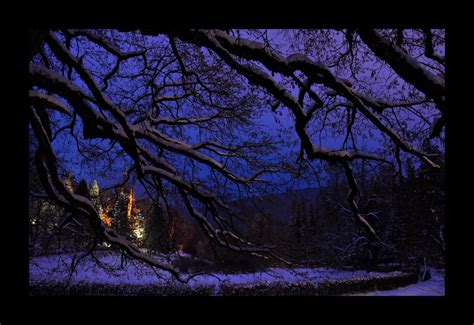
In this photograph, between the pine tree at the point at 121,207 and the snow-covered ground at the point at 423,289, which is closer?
the pine tree at the point at 121,207

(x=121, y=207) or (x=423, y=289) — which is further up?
(x=121, y=207)

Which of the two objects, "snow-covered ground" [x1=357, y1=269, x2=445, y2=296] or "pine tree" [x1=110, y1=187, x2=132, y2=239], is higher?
"pine tree" [x1=110, y1=187, x2=132, y2=239]

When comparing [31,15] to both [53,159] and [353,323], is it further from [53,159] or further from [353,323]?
[53,159]

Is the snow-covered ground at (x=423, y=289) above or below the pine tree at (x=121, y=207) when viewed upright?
below

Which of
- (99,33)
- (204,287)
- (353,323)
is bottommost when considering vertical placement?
(204,287)

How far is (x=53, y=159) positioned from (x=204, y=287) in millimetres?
12191

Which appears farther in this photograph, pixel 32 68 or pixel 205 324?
pixel 32 68

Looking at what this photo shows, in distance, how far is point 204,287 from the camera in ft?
50.7

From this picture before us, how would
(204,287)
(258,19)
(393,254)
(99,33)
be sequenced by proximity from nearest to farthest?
(258,19)
(99,33)
(204,287)
(393,254)

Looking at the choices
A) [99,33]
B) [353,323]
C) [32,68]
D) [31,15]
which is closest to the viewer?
[353,323]

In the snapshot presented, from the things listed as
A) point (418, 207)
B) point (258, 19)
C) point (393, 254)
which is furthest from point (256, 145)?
point (393, 254)

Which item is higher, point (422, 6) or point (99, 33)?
point (99, 33)

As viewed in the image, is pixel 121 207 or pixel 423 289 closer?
pixel 121 207

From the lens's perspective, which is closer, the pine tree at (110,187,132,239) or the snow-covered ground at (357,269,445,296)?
the pine tree at (110,187,132,239)
